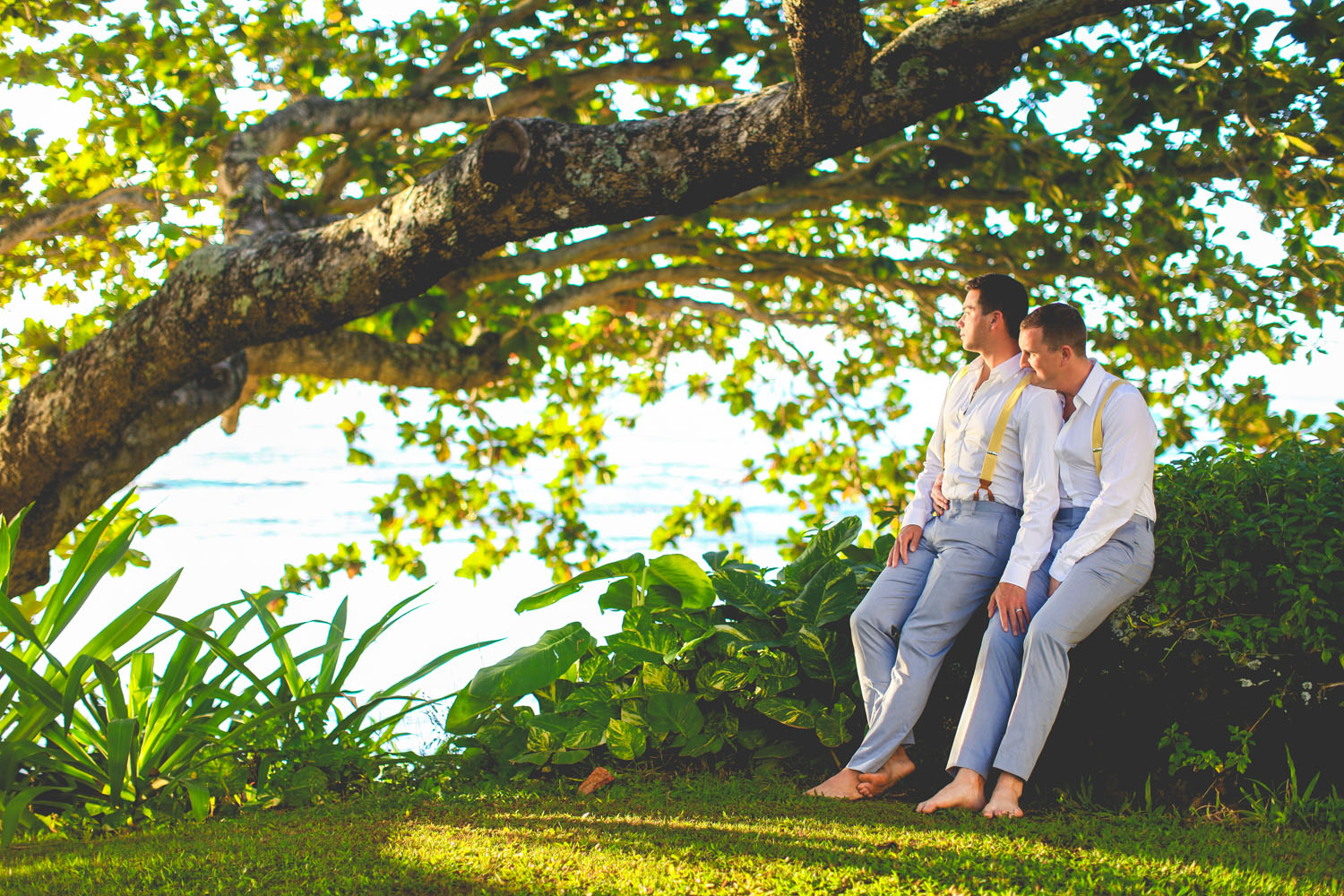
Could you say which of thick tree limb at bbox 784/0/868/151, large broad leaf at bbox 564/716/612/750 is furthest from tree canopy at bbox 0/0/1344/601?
large broad leaf at bbox 564/716/612/750

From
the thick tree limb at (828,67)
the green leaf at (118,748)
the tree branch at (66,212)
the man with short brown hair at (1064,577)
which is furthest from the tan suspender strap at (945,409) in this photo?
the tree branch at (66,212)

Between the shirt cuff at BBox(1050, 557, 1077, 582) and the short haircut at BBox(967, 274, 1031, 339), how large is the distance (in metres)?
0.86

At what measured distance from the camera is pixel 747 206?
19.8ft

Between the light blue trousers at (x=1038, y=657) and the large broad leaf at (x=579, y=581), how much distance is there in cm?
143

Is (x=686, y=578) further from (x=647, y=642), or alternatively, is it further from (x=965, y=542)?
(x=965, y=542)

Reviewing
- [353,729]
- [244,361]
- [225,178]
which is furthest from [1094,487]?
[225,178]

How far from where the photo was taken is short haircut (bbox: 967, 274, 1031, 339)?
11.2ft

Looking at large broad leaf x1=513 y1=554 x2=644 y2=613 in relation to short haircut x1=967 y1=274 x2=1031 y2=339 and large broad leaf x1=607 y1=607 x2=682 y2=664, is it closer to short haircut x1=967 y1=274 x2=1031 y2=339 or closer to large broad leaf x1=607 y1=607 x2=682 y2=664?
large broad leaf x1=607 y1=607 x2=682 y2=664

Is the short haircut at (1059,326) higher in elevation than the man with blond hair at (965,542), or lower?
higher

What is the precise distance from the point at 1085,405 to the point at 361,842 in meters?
2.60

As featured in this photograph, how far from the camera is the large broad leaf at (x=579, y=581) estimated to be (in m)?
3.83

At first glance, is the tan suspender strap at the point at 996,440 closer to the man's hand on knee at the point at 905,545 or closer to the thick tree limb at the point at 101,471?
the man's hand on knee at the point at 905,545

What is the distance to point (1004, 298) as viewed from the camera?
3436 mm

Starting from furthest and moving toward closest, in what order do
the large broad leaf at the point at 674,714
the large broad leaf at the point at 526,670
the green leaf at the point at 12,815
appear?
the large broad leaf at the point at 674,714 → the large broad leaf at the point at 526,670 → the green leaf at the point at 12,815
